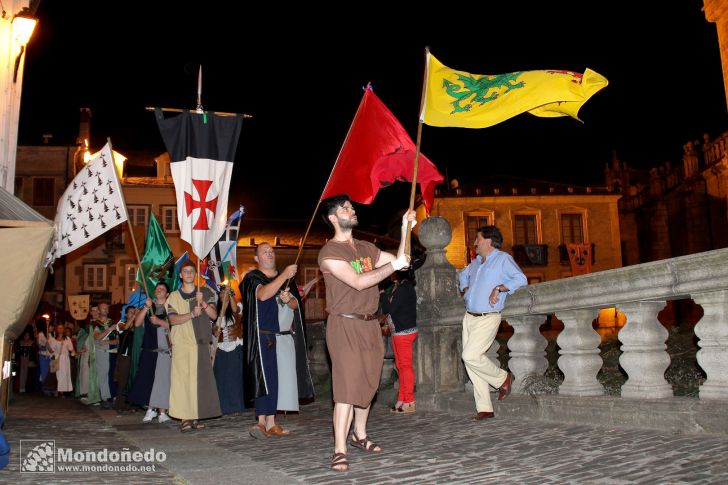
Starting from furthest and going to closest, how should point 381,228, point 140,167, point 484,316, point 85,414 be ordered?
point 381,228
point 140,167
point 85,414
point 484,316

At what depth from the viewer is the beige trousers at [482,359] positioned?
24.6 feet

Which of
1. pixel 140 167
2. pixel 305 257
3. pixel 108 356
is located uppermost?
pixel 140 167

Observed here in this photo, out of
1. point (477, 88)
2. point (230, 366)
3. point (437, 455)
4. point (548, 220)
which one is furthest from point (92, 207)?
point (548, 220)

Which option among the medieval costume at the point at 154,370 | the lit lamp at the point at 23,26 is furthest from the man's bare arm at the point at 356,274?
the lit lamp at the point at 23,26

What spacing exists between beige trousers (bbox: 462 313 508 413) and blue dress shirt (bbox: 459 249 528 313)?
0.14 m

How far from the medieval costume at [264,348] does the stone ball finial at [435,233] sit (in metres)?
2.18

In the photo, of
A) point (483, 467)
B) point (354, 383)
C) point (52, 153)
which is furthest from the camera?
point (52, 153)

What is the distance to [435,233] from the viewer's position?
923 cm

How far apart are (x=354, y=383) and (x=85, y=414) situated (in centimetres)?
841

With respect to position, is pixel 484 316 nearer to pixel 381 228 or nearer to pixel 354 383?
pixel 354 383

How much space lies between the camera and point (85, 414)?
1211 cm

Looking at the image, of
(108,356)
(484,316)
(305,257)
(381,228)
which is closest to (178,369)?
(484,316)

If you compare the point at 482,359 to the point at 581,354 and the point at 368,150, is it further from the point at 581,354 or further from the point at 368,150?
the point at 368,150

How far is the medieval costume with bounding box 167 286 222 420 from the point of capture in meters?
8.45
